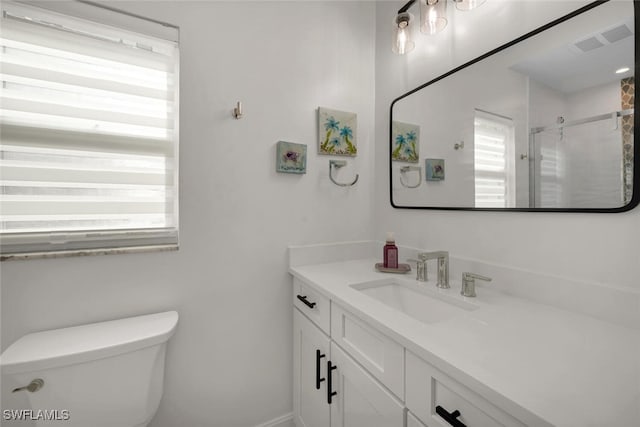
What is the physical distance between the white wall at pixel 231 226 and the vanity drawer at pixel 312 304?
9 centimetres

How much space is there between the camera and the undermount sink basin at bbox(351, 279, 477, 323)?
0.94 m

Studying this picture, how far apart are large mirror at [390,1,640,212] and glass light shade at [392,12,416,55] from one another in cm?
20

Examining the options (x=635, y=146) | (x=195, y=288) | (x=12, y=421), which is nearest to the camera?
(x=635, y=146)

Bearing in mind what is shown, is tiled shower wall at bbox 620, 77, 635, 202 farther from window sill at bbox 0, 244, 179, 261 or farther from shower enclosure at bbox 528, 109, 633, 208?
window sill at bbox 0, 244, 179, 261

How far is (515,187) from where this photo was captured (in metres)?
0.97

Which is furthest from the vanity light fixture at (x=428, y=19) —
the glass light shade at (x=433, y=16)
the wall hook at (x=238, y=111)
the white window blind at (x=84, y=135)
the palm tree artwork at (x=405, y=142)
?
the white window blind at (x=84, y=135)

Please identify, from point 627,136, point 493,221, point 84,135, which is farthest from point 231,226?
point 627,136

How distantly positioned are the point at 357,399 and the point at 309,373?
0.39 meters

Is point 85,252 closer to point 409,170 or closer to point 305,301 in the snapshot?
point 305,301

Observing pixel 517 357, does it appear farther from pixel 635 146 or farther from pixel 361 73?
pixel 361 73

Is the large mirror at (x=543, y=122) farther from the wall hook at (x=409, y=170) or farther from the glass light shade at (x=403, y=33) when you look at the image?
the glass light shade at (x=403, y=33)

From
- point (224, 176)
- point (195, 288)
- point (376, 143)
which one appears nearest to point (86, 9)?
point (224, 176)

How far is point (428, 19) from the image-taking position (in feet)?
3.73

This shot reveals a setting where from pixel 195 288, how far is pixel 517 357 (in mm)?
1175
